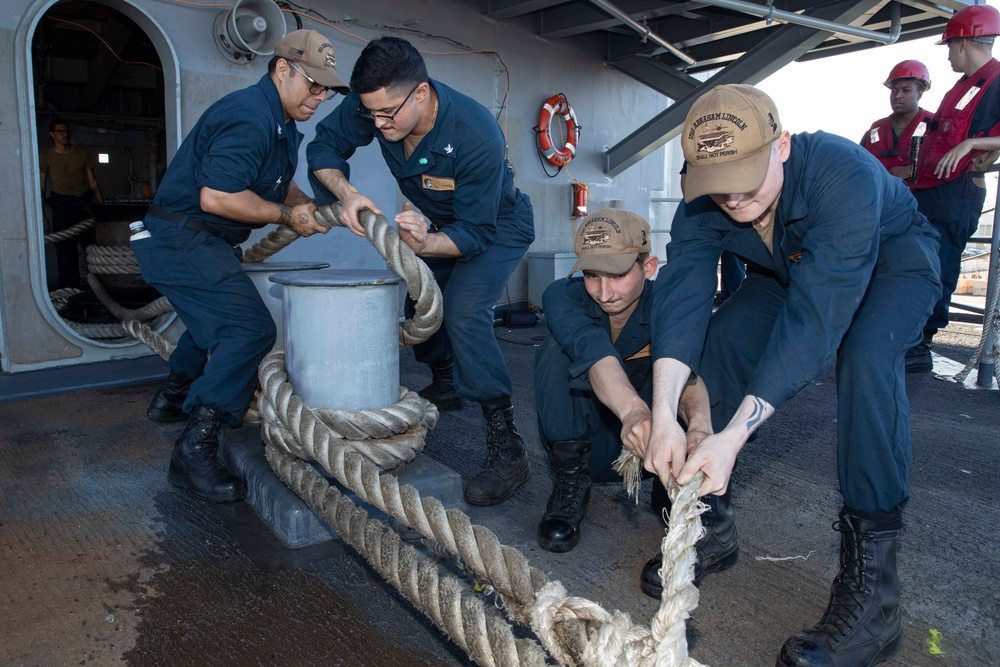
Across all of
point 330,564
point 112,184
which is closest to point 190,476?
point 330,564

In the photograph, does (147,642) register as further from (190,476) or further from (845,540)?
(845,540)

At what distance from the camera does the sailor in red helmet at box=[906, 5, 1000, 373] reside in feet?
13.7

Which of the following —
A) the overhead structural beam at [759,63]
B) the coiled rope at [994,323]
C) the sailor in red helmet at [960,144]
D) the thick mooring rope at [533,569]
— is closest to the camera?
the thick mooring rope at [533,569]

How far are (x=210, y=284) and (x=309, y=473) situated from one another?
87cm

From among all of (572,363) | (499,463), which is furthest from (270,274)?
(572,363)

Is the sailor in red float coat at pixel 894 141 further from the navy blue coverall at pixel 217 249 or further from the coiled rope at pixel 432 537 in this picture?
the navy blue coverall at pixel 217 249

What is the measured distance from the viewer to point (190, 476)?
2549mm

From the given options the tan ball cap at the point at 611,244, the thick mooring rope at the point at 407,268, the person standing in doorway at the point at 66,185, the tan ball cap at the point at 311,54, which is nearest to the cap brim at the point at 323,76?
the tan ball cap at the point at 311,54

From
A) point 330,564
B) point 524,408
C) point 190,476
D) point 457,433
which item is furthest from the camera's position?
point 524,408

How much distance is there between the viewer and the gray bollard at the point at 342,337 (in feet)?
7.77

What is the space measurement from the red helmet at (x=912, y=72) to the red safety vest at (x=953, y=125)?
39 cm

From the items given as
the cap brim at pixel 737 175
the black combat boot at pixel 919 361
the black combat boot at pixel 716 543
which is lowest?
the black combat boot at pixel 919 361

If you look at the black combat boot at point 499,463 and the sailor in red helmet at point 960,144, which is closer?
the black combat boot at point 499,463

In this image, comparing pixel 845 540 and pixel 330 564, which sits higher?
pixel 845 540
